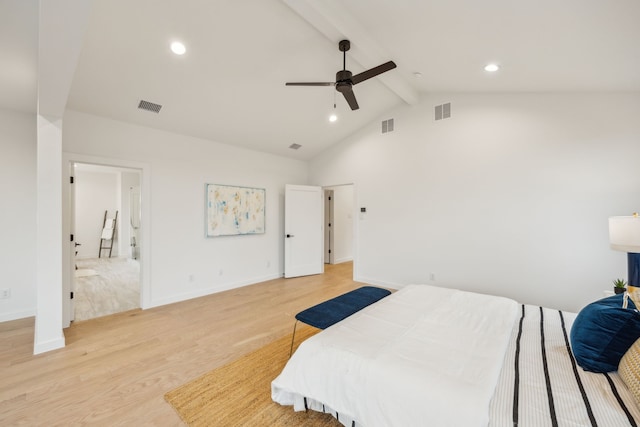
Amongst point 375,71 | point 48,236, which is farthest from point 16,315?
point 375,71

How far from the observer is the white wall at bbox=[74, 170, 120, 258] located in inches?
317

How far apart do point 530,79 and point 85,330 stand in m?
6.13

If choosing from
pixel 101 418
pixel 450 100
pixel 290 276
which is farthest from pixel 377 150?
pixel 101 418

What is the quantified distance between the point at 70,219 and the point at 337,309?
3580mm

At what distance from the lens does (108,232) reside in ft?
27.0

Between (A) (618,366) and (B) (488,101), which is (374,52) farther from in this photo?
(A) (618,366)

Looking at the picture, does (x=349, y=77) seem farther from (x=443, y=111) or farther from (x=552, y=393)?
(x=552, y=393)

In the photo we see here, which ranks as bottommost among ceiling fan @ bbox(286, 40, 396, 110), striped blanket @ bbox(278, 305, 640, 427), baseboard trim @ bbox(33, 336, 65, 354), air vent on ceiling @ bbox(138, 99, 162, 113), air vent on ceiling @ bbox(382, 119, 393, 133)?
baseboard trim @ bbox(33, 336, 65, 354)

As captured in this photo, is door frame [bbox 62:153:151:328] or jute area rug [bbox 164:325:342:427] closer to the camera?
jute area rug [bbox 164:325:342:427]

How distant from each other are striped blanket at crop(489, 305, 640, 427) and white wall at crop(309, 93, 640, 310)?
2.41 metres

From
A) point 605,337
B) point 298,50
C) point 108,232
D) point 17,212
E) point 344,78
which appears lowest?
point 605,337

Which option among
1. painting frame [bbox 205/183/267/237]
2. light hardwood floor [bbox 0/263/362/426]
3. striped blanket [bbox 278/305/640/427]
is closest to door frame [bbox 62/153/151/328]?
light hardwood floor [bbox 0/263/362/426]

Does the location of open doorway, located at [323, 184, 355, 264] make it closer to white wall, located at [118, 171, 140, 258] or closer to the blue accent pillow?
the blue accent pillow

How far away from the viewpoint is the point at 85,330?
3.21m
